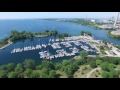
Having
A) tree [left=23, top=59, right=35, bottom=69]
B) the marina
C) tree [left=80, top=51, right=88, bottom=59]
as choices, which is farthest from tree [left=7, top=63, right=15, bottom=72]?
tree [left=80, top=51, right=88, bottom=59]

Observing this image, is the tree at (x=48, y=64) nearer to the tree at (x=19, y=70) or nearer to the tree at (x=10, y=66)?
the tree at (x=19, y=70)

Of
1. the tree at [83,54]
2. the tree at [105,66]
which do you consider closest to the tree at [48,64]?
the tree at [83,54]

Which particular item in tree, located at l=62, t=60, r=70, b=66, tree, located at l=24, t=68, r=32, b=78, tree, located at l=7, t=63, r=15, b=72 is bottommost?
tree, located at l=62, t=60, r=70, b=66

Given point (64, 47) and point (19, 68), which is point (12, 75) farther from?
point (64, 47)

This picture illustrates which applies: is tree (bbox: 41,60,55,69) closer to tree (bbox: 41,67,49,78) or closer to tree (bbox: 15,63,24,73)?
tree (bbox: 41,67,49,78)
